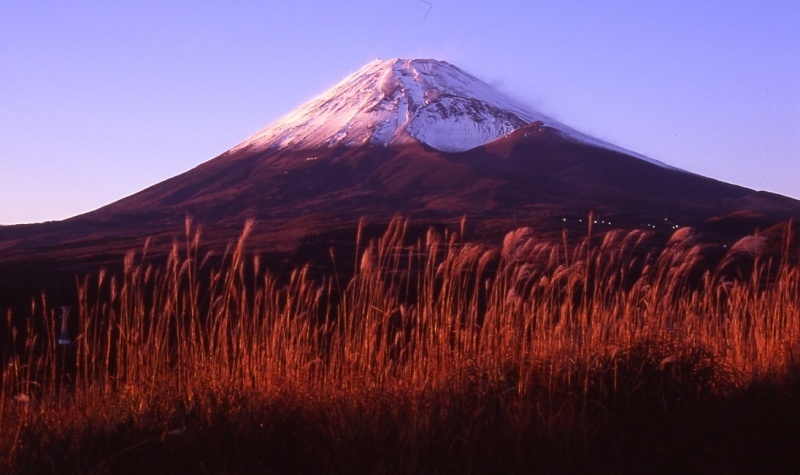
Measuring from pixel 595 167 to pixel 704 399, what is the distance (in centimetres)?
6995

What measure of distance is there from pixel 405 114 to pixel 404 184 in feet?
79.3

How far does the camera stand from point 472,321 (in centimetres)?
609

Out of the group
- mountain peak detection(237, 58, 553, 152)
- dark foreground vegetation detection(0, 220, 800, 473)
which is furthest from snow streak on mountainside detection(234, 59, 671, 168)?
dark foreground vegetation detection(0, 220, 800, 473)

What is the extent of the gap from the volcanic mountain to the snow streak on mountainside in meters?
0.22

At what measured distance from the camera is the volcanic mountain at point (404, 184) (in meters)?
42.9

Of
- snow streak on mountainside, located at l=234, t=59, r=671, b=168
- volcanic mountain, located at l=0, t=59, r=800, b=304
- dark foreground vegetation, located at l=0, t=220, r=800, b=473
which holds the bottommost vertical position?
dark foreground vegetation, located at l=0, t=220, r=800, b=473

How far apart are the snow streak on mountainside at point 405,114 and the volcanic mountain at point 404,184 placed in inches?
8.7

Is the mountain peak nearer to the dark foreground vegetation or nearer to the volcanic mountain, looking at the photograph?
the volcanic mountain

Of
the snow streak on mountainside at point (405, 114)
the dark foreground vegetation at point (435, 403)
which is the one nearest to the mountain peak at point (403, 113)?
the snow streak on mountainside at point (405, 114)

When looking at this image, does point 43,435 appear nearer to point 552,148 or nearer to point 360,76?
point 552,148

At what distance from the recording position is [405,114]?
87125mm

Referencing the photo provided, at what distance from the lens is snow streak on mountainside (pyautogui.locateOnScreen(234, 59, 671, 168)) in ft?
269

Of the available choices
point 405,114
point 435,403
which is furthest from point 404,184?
point 435,403

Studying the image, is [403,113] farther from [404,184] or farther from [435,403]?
[435,403]
